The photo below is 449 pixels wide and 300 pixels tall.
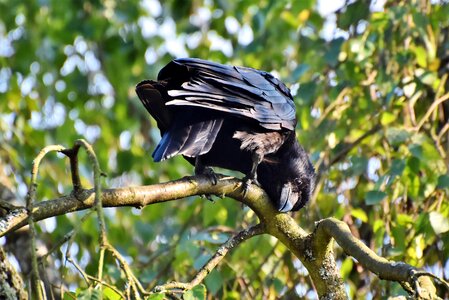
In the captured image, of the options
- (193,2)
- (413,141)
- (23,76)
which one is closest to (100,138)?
(23,76)

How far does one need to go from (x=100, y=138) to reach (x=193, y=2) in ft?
4.84

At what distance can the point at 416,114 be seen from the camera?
15.4 ft

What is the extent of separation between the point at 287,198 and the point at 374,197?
0.46 metres

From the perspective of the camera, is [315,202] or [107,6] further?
[107,6]

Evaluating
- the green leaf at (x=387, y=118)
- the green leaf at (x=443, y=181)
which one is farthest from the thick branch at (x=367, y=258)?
the green leaf at (x=387, y=118)

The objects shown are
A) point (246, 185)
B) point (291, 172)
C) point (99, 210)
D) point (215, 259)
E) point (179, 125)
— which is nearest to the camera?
point (99, 210)

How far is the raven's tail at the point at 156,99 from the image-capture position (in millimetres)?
3506

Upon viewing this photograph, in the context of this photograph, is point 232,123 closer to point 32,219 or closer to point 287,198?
point 287,198

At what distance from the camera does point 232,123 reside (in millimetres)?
3734

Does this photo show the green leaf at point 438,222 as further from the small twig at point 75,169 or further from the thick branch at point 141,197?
the small twig at point 75,169

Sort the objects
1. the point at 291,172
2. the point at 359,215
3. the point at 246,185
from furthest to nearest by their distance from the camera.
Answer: the point at 359,215
the point at 291,172
the point at 246,185

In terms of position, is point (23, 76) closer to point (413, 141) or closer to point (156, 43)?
point (156, 43)

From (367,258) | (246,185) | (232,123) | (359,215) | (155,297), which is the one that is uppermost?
(232,123)

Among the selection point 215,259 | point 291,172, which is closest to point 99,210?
point 215,259
